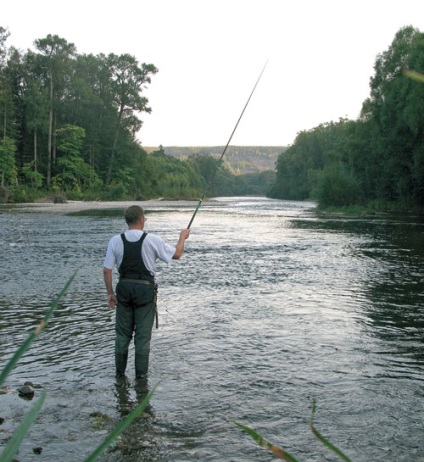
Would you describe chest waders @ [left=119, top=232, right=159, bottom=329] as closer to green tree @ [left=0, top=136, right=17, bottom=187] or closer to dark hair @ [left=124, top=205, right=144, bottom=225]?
dark hair @ [left=124, top=205, right=144, bottom=225]

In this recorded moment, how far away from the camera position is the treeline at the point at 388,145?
128 ft

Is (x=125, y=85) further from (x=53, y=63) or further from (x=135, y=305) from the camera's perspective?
(x=135, y=305)

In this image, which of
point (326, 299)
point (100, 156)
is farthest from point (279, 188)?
point (326, 299)

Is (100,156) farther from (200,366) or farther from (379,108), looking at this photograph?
(200,366)

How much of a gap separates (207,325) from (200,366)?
1974 mm

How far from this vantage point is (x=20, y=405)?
5.00m

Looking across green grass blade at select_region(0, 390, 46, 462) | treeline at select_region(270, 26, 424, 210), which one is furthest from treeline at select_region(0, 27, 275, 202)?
green grass blade at select_region(0, 390, 46, 462)

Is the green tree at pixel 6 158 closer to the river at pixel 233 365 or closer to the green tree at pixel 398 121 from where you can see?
the green tree at pixel 398 121

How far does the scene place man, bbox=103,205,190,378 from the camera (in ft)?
18.3

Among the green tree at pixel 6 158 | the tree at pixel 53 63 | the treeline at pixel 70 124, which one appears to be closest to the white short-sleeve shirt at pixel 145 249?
the treeline at pixel 70 124

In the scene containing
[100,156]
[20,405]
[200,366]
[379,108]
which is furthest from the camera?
[100,156]

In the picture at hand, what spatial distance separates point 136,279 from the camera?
561 centimetres

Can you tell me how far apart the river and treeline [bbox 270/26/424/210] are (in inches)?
1060

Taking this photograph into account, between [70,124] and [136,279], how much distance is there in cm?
7436
